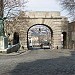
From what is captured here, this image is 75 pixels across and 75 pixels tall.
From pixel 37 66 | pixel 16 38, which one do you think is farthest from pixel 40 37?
pixel 37 66

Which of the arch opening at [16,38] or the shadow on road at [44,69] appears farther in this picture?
the arch opening at [16,38]

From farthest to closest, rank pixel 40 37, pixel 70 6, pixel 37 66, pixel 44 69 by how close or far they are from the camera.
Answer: pixel 40 37 < pixel 70 6 < pixel 37 66 < pixel 44 69

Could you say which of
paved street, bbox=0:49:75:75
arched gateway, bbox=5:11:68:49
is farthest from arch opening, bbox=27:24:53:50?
paved street, bbox=0:49:75:75

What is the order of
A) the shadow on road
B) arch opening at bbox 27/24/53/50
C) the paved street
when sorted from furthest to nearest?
arch opening at bbox 27/24/53/50 < the paved street < the shadow on road

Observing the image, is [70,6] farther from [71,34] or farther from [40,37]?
[40,37]

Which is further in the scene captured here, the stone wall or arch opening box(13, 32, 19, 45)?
arch opening box(13, 32, 19, 45)

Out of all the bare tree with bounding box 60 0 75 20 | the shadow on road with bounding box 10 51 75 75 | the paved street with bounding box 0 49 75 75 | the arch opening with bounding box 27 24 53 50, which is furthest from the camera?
the arch opening with bounding box 27 24 53 50

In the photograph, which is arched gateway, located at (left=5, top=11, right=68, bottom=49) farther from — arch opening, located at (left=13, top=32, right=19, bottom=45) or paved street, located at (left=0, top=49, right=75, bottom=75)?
paved street, located at (left=0, top=49, right=75, bottom=75)

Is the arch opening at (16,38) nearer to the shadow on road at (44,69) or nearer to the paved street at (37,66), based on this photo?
the paved street at (37,66)

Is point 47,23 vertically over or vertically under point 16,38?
over

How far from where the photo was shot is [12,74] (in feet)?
43.2

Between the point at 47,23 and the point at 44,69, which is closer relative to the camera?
the point at 44,69

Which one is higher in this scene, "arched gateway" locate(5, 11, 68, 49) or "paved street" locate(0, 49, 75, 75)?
"arched gateway" locate(5, 11, 68, 49)

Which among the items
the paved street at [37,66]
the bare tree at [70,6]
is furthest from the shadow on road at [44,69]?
the bare tree at [70,6]
